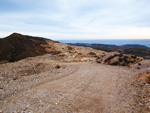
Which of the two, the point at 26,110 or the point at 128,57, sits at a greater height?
the point at 128,57

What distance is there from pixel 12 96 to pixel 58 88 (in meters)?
3.12

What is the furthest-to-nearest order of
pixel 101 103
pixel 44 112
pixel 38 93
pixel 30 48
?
1. pixel 30 48
2. pixel 38 93
3. pixel 101 103
4. pixel 44 112

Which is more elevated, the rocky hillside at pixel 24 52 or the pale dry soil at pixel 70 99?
the rocky hillside at pixel 24 52

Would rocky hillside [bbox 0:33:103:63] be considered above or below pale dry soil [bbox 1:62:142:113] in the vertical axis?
above

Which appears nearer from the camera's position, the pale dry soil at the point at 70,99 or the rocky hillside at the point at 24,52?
the pale dry soil at the point at 70,99

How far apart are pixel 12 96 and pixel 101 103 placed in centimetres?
562

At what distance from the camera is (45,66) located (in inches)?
711

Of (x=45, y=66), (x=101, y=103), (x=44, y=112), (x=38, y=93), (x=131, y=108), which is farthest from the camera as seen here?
(x=45, y=66)

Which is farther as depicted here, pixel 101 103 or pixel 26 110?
pixel 101 103

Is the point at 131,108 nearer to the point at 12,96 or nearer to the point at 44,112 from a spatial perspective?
the point at 44,112

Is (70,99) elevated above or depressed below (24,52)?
below

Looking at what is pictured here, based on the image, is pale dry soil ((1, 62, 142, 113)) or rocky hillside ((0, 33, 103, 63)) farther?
rocky hillside ((0, 33, 103, 63))

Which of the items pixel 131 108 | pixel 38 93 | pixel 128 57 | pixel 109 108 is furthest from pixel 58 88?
pixel 128 57

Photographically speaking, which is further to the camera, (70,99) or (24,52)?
(24,52)
